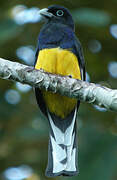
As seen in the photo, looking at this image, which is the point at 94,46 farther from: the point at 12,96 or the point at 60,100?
the point at 60,100

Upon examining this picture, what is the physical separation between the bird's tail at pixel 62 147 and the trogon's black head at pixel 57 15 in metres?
1.16

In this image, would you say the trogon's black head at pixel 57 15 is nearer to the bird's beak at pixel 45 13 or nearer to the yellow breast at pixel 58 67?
the bird's beak at pixel 45 13

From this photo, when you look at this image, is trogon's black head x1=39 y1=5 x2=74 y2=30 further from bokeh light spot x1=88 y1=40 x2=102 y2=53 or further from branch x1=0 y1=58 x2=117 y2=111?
branch x1=0 y1=58 x2=117 y2=111

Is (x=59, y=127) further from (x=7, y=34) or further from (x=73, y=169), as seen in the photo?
(x=7, y=34)

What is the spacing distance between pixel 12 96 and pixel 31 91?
280 mm

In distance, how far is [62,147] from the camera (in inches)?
191

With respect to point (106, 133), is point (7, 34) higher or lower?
higher

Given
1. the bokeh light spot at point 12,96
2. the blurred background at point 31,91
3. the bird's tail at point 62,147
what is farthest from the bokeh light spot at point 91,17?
the bokeh light spot at point 12,96

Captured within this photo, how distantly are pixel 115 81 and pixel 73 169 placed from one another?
6.10ft

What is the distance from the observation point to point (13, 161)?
19.6ft

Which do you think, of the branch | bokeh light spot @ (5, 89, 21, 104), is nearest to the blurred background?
bokeh light spot @ (5, 89, 21, 104)

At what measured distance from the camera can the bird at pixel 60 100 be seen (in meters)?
4.63

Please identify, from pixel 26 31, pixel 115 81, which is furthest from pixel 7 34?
pixel 115 81

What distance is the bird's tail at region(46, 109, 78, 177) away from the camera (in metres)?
4.57
